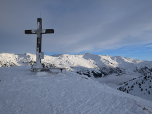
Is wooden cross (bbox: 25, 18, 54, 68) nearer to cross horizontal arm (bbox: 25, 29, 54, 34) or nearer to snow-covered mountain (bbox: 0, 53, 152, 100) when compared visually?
cross horizontal arm (bbox: 25, 29, 54, 34)

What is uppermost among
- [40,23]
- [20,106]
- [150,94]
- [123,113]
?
[40,23]

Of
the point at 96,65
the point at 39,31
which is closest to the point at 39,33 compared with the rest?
the point at 39,31

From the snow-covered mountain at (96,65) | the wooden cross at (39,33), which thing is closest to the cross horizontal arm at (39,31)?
the wooden cross at (39,33)

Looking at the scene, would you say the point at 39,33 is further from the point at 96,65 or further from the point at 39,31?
the point at 96,65

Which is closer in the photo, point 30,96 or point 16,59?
point 30,96

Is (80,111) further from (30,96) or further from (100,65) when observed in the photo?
(100,65)

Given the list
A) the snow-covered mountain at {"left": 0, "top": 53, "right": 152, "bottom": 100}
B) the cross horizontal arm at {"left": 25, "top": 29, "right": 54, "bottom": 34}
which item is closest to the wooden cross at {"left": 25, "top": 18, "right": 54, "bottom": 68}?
the cross horizontal arm at {"left": 25, "top": 29, "right": 54, "bottom": 34}

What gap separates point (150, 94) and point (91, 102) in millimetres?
10170

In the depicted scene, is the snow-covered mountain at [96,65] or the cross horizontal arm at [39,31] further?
the snow-covered mountain at [96,65]

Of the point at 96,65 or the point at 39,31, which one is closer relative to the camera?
the point at 39,31

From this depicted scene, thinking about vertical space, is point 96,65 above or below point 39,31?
below

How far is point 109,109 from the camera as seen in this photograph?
455cm

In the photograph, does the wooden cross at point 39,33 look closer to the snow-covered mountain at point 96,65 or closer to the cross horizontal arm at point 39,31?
the cross horizontal arm at point 39,31

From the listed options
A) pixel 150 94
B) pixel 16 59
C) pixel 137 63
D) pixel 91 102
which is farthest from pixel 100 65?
pixel 91 102
